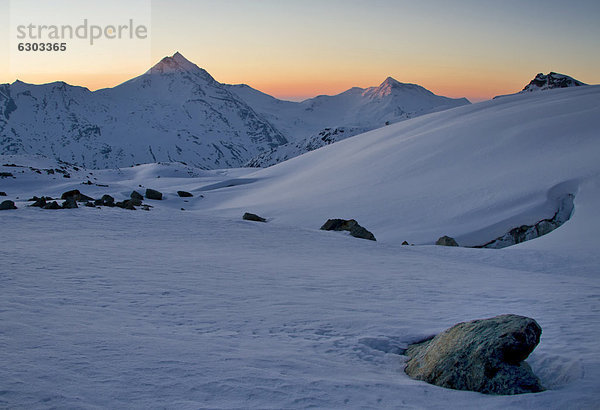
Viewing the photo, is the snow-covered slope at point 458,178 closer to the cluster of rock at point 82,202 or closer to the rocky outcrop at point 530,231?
the rocky outcrop at point 530,231

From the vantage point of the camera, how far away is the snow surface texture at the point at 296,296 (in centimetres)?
464

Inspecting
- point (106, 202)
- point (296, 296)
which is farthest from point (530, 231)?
point (106, 202)

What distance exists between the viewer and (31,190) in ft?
132

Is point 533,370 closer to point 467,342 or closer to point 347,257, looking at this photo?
point 467,342

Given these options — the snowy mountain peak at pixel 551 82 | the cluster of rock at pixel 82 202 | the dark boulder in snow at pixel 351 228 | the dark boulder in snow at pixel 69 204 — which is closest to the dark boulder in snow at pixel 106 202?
the cluster of rock at pixel 82 202

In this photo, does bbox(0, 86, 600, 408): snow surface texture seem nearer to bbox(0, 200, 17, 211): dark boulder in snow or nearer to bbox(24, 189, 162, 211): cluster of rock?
bbox(0, 200, 17, 211): dark boulder in snow

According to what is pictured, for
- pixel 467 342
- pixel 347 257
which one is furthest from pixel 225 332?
pixel 347 257

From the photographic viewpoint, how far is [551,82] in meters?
124

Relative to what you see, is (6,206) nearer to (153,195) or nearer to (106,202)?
(106,202)

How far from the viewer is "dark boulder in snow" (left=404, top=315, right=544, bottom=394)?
4.94 metres

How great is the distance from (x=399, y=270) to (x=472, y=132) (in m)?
22.7

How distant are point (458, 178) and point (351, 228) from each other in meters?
9.21

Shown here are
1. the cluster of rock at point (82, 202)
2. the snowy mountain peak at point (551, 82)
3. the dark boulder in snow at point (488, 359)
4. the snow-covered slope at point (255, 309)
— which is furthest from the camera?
the snowy mountain peak at point (551, 82)

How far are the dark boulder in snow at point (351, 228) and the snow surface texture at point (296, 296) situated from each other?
6.26 feet
